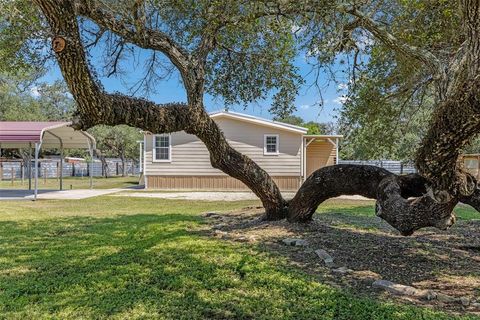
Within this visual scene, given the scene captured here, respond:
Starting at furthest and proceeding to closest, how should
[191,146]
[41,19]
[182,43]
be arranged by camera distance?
[191,146], [182,43], [41,19]

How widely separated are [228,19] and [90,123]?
7.16 feet

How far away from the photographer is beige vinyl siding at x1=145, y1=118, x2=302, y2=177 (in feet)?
58.8

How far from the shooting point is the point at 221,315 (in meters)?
3.08

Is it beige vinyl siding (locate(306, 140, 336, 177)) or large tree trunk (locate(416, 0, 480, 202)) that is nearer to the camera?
large tree trunk (locate(416, 0, 480, 202))

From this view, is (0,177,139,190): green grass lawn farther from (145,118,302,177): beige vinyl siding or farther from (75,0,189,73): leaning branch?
(75,0,189,73): leaning branch

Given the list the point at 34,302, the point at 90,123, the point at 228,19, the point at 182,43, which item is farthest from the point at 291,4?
the point at 34,302

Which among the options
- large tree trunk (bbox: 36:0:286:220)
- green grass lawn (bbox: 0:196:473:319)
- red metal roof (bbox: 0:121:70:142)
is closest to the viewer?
green grass lawn (bbox: 0:196:473:319)

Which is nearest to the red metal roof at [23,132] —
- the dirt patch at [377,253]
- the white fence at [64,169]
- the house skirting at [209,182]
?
the house skirting at [209,182]

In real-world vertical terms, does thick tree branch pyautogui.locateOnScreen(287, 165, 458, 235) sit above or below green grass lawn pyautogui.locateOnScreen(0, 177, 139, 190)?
above

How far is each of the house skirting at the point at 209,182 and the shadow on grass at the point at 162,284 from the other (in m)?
11.9

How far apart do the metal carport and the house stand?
3275mm

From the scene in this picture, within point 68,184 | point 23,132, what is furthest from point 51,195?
point 68,184

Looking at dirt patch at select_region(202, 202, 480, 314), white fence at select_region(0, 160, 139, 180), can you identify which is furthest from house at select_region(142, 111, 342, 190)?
white fence at select_region(0, 160, 139, 180)

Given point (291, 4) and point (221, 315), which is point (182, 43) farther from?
point (221, 315)
